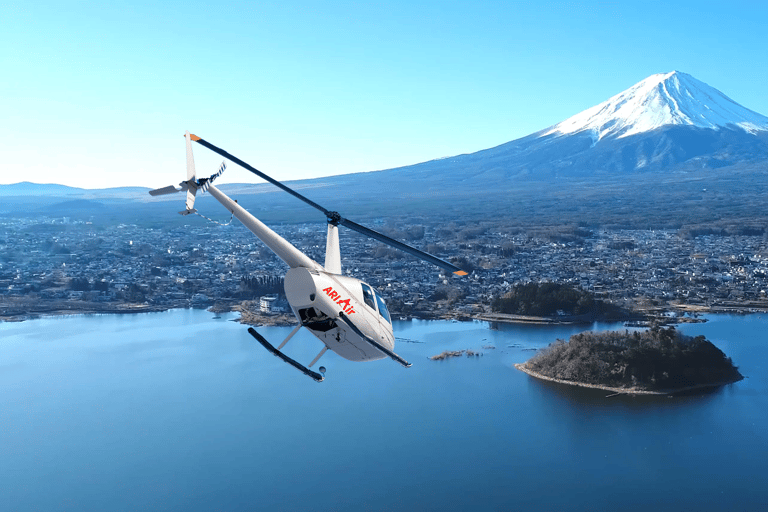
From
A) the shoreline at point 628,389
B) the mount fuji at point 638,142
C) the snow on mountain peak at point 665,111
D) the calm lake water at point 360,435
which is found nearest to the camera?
the calm lake water at point 360,435

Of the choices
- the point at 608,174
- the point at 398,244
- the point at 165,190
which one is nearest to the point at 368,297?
the point at 398,244

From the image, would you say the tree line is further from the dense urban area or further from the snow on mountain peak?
the snow on mountain peak

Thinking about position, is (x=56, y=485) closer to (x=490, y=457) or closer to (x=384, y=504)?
(x=384, y=504)

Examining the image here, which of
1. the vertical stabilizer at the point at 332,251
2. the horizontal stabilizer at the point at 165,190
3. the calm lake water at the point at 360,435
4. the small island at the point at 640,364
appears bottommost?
the calm lake water at the point at 360,435

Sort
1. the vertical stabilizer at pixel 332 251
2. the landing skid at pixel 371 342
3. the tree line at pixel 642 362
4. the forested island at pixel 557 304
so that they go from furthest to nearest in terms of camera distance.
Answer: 1. the forested island at pixel 557 304
2. the tree line at pixel 642 362
3. the vertical stabilizer at pixel 332 251
4. the landing skid at pixel 371 342

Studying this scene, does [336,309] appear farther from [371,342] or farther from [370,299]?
[370,299]

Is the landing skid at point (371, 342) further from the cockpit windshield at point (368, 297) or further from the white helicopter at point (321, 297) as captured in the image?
the cockpit windshield at point (368, 297)

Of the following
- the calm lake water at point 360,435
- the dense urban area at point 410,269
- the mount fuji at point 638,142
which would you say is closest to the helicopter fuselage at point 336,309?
the calm lake water at point 360,435

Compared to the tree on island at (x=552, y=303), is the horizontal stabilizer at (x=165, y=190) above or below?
above
